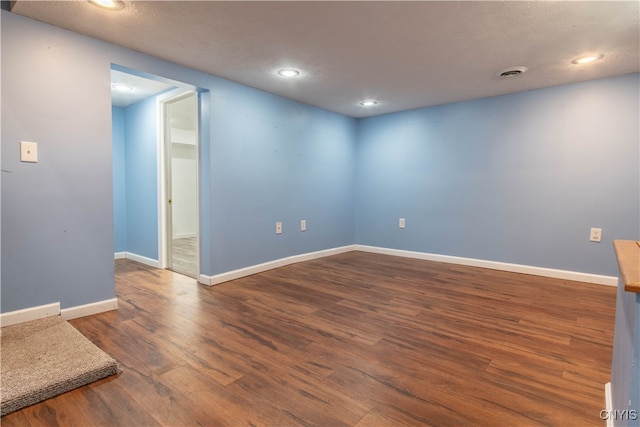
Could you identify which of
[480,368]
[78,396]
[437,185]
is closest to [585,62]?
[437,185]

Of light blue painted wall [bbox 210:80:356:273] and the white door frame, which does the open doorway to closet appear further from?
light blue painted wall [bbox 210:80:356:273]

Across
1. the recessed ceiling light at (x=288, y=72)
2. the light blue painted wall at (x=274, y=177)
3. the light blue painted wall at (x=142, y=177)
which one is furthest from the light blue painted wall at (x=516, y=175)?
the light blue painted wall at (x=142, y=177)

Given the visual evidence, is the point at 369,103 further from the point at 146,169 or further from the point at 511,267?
the point at 146,169

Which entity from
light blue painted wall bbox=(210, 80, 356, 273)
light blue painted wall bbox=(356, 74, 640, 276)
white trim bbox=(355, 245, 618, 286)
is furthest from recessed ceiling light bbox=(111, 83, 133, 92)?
white trim bbox=(355, 245, 618, 286)

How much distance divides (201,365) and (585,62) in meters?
3.68

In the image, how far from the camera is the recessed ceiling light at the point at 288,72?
3016mm

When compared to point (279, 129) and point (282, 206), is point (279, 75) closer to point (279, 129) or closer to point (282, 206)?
point (279, 129)

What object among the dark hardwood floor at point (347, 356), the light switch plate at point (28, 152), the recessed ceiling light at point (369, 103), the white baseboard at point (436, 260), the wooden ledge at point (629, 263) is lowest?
the dark hardwood floor at point (347, 356)

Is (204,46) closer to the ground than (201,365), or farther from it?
farther from it

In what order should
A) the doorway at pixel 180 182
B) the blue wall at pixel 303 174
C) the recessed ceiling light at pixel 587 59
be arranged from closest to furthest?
the blue wall at pixel 303 174 < the recessed ceiling light at pixel 587 59 < the doorway at pixel 180 182

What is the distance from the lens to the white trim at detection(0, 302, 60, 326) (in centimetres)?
208

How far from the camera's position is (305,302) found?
110 inches

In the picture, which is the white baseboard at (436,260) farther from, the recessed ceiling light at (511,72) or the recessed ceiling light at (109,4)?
the recessed ceiling light at (109,4)

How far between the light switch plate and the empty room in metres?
0.03
